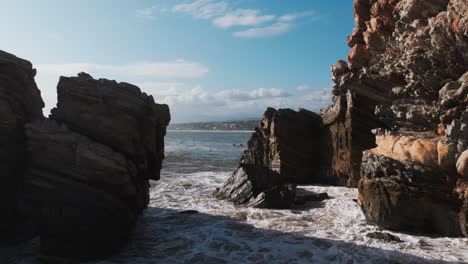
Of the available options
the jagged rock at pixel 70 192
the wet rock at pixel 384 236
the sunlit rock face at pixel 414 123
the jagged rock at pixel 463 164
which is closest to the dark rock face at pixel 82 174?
the jagged rock at pixel 70 192

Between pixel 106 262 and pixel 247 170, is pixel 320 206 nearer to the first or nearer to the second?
pixel 247 170

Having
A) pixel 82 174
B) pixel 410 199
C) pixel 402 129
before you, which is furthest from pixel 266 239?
pixel 402 129

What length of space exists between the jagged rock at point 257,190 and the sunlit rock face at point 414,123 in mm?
4100

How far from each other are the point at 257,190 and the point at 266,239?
6.83 metres

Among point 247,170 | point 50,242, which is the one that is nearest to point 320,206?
point 247,170

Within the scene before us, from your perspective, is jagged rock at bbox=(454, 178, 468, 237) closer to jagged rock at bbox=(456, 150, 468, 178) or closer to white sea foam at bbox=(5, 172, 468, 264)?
jagged rock at bbox=(456, 150, 468, 178)

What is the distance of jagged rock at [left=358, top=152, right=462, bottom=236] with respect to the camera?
13266mm

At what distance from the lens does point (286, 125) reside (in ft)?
89.9

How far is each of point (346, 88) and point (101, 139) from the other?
17228 mm

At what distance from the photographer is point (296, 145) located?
2705 cm

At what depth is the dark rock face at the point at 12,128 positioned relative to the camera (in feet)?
41.3

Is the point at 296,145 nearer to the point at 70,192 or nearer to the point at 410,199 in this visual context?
the point at 410,199

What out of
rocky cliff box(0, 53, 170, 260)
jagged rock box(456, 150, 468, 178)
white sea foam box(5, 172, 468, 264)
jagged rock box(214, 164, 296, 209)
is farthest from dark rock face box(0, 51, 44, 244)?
jagged rock box(456, 150, 468, 178)

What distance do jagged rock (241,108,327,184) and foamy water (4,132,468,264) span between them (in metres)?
6.49
